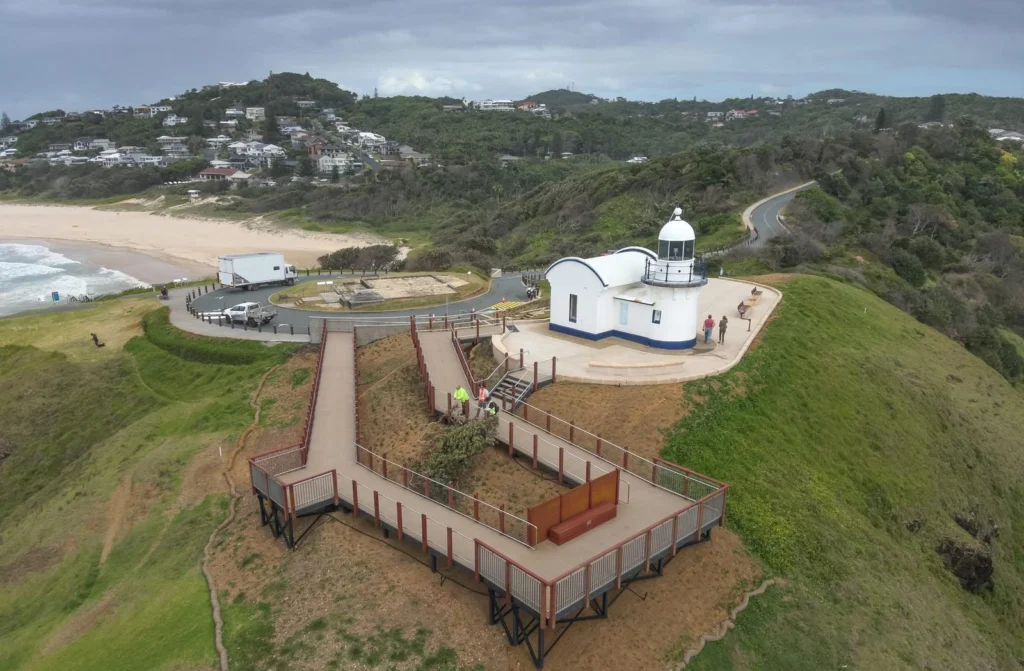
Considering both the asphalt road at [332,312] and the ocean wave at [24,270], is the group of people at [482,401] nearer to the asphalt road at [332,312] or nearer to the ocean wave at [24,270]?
the asphalt road at [332,312]

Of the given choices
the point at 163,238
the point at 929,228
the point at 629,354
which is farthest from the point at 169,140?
the point at 629,354

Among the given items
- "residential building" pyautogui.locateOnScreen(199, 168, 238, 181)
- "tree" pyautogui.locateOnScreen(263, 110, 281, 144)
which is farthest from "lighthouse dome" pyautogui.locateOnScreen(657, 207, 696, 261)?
"tree" pyautogui.locateOnScreen(263, 110, 281, 144)

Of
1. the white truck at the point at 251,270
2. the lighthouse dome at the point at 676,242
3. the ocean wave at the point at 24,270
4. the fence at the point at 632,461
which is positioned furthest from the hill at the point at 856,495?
the ocean wave at the point at 24,270

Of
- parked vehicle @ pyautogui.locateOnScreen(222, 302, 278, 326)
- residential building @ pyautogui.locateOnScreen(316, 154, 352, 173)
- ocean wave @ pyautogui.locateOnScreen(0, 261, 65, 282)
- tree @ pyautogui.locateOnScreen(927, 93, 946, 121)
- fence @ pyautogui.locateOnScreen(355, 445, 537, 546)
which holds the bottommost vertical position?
ocean wave @ pyautogui.locateOnScreen(0, 261, 65, 282)

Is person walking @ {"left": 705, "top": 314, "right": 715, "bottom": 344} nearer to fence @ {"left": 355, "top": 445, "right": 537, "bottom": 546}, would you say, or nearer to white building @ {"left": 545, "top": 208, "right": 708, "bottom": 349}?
white building @ {"left": 545, "top": 208, "right": 708, "bottom": 349}

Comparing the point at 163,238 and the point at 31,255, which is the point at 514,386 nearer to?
the point at 31,255

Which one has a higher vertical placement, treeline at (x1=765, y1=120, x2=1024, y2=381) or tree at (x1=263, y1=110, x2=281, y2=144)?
tree at (x1=263, y1=110, x2=281, y2=144)
